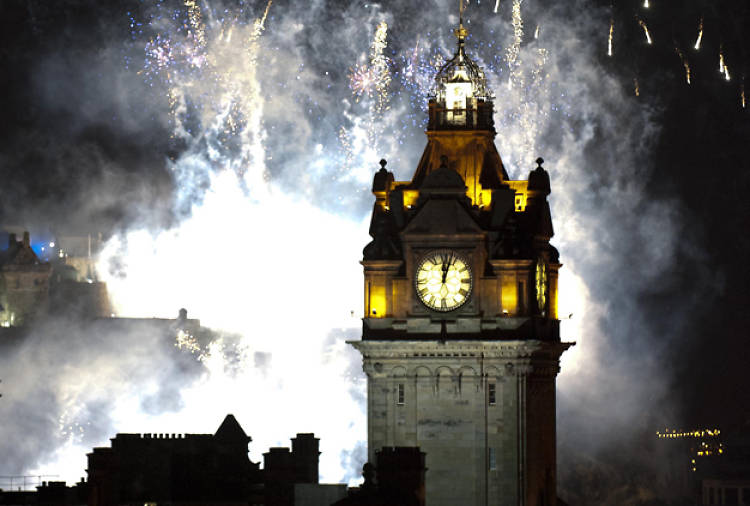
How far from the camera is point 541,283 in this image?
110 meters

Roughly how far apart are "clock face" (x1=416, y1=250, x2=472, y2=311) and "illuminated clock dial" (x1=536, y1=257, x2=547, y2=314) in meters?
3.88

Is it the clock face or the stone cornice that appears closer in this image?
the stone cornice

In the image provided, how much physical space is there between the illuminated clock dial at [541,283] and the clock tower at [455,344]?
21.2 inches

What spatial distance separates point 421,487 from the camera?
310ft

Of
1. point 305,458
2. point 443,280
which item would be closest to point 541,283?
point 443,280

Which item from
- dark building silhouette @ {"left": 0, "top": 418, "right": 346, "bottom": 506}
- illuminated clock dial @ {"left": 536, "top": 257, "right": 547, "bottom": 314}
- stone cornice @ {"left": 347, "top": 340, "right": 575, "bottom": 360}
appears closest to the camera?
stone cornice @ {"left": 347, "top": 340, "right": 575, "bottom": 360}

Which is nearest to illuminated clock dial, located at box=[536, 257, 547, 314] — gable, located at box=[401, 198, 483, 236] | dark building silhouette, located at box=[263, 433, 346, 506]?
gable, located at box=[401, 198, 483, 236]

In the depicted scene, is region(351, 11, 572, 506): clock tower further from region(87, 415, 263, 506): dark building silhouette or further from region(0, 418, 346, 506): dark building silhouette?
region(87, 415, 263, 506): dark building silhouette

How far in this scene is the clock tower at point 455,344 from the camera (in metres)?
107

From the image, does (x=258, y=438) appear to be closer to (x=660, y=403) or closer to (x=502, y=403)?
→ (x=660, y=403)

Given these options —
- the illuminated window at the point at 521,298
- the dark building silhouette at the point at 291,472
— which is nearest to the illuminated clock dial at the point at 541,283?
the illuminated window at the point at 521,298

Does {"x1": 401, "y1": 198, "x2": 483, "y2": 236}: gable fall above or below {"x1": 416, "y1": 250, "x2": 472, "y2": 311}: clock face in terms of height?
above

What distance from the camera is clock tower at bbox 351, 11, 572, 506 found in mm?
107000

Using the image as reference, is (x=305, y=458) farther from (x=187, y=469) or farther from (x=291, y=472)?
(x=187, y=469)
